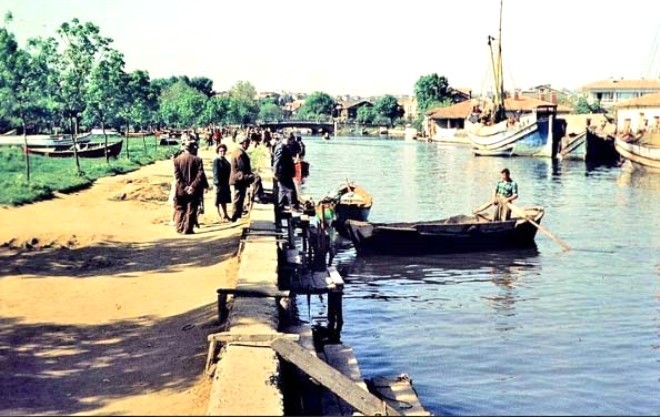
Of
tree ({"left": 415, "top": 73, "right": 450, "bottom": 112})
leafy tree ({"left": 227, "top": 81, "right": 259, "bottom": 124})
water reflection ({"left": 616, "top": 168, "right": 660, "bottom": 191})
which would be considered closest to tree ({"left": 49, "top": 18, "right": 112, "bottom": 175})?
water reflection ({"left": 616, "top": 168, "right": 660, "bottom": 191})

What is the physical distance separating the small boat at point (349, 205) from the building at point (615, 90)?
94.4m

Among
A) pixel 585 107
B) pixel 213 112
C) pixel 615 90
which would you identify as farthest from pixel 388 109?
pixel 213 112

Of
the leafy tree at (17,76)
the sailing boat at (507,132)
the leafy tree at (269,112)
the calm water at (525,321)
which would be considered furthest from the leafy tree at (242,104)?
the calm water at (525,321)

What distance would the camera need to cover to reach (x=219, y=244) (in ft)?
48.3

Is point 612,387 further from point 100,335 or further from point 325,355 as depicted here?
point 100,335

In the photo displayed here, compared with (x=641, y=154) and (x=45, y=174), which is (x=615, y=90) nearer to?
(x=641, y=154)

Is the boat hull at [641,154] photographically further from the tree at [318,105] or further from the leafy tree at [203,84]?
the tree at [318,105]

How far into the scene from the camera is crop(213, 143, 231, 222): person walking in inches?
674

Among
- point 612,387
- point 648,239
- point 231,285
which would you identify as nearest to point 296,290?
point 231,285

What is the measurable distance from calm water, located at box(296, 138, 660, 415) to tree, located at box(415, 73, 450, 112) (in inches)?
4091

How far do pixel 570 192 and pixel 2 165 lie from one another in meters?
24.4

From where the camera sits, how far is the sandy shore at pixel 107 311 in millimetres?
6980

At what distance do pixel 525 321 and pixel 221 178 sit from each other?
7.24 metres

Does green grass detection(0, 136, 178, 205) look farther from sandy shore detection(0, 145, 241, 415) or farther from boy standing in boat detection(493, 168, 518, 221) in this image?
boy standing in boat detection(493, 168, 518, 221)
